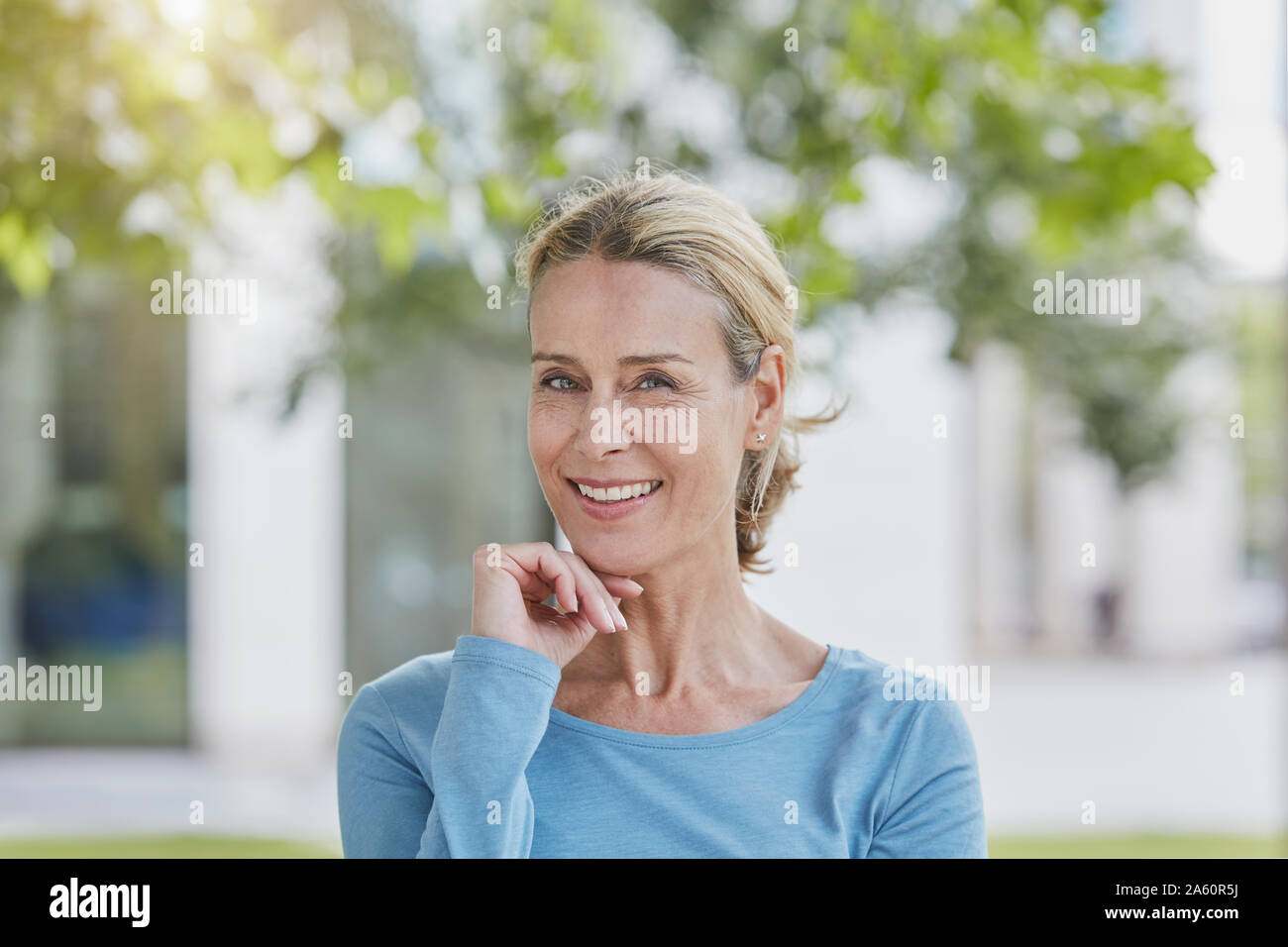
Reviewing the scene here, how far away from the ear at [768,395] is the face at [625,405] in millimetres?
84

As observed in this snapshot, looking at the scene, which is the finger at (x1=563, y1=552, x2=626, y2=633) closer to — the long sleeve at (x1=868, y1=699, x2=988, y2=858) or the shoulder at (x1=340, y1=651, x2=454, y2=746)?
the shoulder at (x1=340, y1=651, x2=454, y2=746)

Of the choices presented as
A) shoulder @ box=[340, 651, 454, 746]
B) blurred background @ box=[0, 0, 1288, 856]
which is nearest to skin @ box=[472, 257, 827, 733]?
shoulder @ box=[340, 651, 454, 746]

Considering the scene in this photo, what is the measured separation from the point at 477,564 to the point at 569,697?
0.77ft

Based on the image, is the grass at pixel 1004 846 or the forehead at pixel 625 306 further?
the grass at pixel 1004 846

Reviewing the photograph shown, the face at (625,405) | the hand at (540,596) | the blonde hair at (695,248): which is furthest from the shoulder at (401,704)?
the blonde hair at (695,248)

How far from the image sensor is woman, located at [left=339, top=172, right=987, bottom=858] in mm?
1525

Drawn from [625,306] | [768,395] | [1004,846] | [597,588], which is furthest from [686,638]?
[1004,846]

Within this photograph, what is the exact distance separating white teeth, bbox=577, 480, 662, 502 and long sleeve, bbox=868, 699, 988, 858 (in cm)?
46

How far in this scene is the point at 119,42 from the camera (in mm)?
2953

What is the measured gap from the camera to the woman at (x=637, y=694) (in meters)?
1.53

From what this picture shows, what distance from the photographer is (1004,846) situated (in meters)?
6.00

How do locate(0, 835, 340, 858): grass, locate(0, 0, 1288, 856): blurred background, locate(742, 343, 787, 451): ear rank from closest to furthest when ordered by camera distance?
locate(742, 343, 787, 451): ear → locate(0, 0, 1288, 856): blurred background → locate(0, 835, 340, 858): grass

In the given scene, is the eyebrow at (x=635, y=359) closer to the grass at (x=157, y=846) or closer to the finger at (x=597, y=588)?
the finger at (x=597, y=588)

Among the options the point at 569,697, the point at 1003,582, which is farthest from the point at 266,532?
the point at 1003,582
